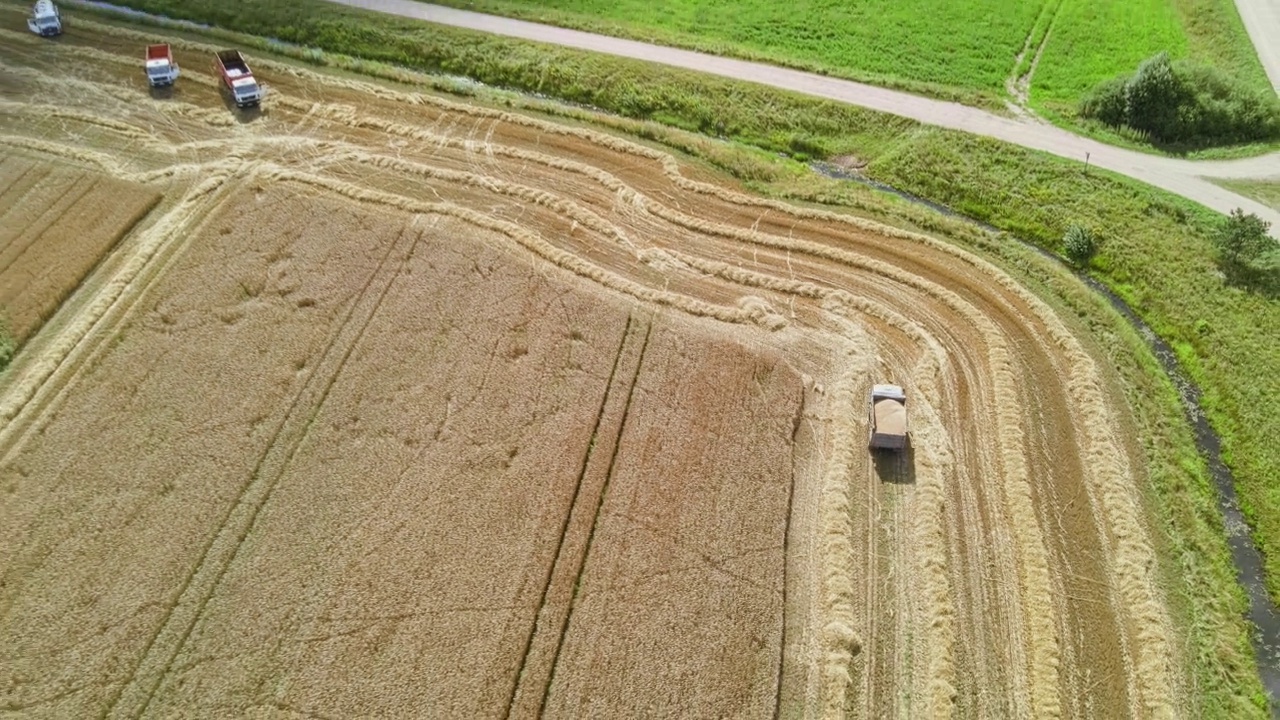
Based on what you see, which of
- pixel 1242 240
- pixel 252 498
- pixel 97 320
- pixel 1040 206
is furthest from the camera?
pixel 1040 206

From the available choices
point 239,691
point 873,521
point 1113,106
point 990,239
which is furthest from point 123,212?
point 1113,106

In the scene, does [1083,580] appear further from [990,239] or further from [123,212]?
[123,212]

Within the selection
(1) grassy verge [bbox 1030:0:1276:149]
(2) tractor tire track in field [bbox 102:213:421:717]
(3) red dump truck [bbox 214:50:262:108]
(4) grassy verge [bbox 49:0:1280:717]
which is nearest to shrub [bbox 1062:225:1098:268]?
(4) grassy verge [bbox 49:0:1280:717]

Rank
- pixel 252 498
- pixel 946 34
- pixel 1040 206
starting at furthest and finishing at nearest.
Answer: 1. pixel 946 34
2. pixel 1040 206
3. pixel 252 498

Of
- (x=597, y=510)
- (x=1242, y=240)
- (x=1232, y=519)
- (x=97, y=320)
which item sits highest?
(x=1242, y=240)

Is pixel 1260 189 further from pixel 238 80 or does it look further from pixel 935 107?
pixel 238 80

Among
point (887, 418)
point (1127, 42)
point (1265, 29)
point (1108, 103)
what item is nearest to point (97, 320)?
point (887, 418)

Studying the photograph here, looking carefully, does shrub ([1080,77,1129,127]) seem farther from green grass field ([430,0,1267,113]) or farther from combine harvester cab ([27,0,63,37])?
combine harvester cab ([27,0,63,37])
